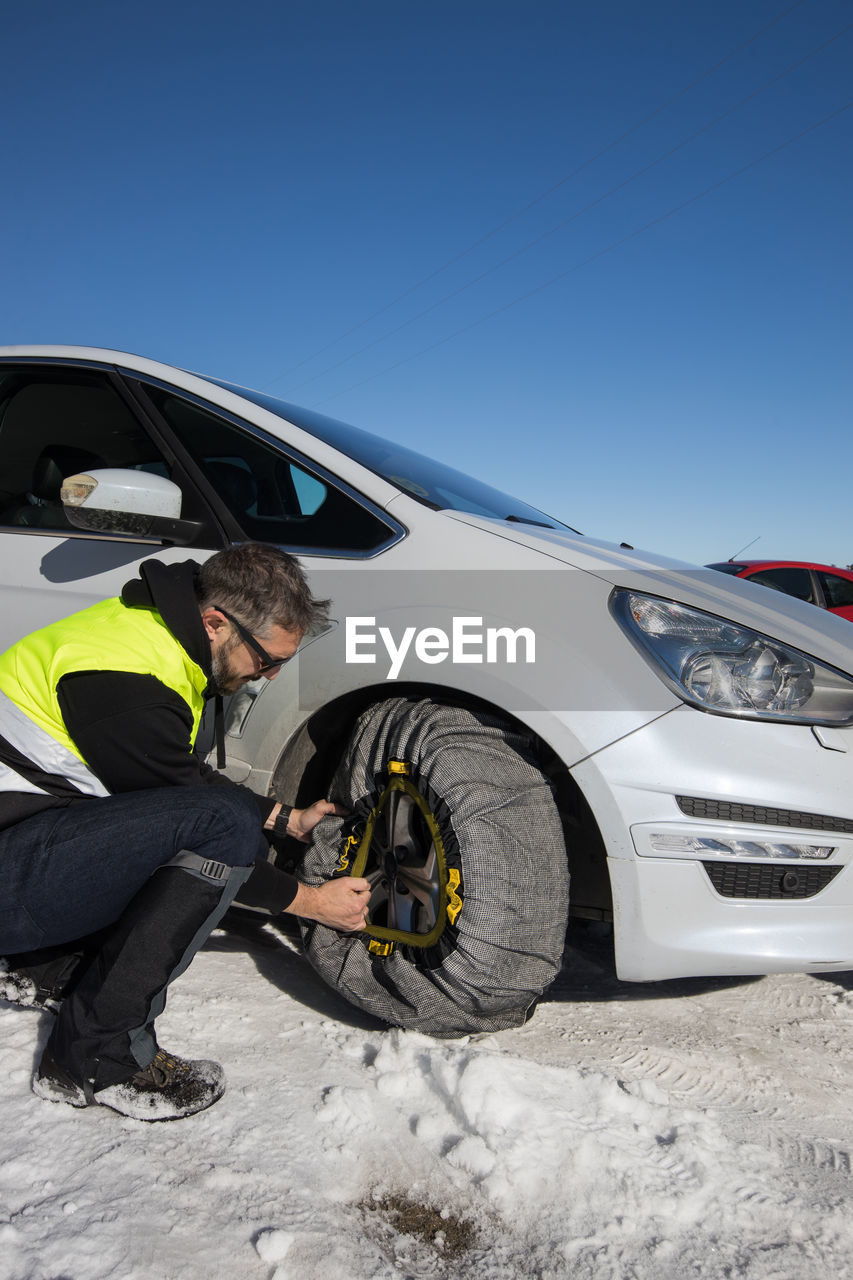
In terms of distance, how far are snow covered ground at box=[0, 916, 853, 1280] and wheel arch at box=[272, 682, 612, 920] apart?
1.27 feet

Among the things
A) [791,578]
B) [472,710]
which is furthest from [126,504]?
[791,578]

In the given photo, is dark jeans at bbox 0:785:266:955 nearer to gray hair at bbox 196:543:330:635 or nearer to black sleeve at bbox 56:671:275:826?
black sleeve at bbox 56:671:275:826

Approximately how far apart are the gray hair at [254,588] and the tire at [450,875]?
1.24 ft

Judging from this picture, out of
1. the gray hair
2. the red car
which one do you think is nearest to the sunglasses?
the gray hair

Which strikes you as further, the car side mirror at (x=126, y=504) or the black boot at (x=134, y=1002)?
the car side mirror at (x=126, y=504)

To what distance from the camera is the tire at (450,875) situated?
6.17 ft

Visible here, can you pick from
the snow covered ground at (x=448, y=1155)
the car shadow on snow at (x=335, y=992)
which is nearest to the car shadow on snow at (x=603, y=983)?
the car shadow on snow at (x=335, y=992)

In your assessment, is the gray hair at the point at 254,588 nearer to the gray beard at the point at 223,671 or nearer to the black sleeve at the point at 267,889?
the gray beard at the point at 223,671

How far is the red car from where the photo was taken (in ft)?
30.4

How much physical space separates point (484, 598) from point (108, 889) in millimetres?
992

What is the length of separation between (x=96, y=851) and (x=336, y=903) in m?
0.56

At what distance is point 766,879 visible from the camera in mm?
1817

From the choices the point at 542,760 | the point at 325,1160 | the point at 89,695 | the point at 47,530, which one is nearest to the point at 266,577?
the point at 89,695

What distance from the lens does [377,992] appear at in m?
2.01
